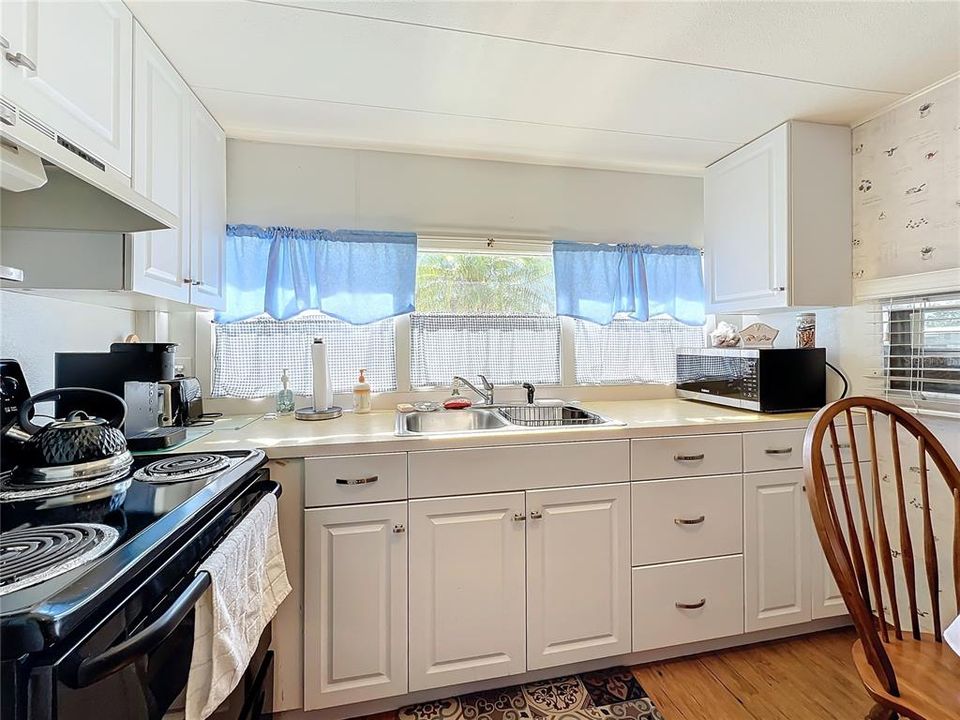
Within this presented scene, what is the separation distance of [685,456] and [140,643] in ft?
5.32

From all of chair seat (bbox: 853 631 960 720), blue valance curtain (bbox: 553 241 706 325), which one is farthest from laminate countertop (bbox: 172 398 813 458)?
chair seat (bbox: 853 631 960 720)

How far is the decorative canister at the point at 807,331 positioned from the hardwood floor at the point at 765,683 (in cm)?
125

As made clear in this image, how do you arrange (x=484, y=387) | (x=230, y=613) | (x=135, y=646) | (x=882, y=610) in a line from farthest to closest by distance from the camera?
(x=484, y=387) → (x=882, y=610) → (x=230, y=613) → (x=135, y=646)

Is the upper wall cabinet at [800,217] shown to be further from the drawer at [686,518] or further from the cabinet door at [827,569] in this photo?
the drawer at [686,518]

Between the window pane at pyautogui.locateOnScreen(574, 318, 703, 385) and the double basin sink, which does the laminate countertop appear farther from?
the window pane at pyautogui.locateOnScreen(574, 318, 703, 385)

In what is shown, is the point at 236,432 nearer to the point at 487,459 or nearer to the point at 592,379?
the point at 487,459

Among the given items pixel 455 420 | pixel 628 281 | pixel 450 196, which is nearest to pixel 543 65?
pixel 450 196

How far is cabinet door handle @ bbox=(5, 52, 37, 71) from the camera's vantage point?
83 cm

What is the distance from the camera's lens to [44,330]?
132 cm

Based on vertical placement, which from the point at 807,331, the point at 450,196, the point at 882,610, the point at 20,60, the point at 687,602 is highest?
the point at 450,196

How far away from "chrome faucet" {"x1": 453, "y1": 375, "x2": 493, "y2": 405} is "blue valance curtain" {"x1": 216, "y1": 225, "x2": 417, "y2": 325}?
17.0 inches

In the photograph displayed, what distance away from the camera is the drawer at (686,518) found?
162cm

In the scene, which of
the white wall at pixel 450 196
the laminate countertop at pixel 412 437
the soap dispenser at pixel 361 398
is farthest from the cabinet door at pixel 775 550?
the soap dispenser at pixel 361 398

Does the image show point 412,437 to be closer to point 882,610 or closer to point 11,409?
point 11,409
